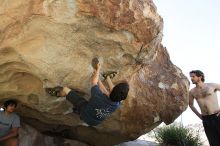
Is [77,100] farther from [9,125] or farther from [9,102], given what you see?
[9,125]

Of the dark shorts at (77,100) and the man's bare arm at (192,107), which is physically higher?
the dark shorts at (77,100)

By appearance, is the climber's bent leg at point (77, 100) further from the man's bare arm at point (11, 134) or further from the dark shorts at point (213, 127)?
the dark shorts at point (213, 127)

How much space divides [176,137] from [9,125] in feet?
19.7

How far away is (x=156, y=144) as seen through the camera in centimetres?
1093

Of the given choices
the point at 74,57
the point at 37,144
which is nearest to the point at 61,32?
the point at 74,57

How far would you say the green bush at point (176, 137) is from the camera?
10977 millimetres

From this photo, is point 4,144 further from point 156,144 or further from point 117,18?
point 156,144

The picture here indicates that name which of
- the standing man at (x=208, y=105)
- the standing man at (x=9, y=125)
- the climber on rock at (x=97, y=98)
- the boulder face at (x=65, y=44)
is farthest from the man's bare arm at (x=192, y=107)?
the standing man at (x=9, y=125)

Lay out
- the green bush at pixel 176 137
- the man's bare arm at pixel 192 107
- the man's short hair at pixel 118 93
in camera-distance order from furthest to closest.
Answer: the green bush at pixel 176 137 < the man's bare arm at pixel 192 107 < the man's short hair at pixel 118 93

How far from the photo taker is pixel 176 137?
11.0 meters

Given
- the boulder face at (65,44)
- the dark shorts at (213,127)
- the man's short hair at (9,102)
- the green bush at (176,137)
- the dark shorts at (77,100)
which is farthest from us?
the green bush at (176,137)

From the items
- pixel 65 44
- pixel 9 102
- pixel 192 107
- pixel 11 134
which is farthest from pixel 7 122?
pixel 192 107

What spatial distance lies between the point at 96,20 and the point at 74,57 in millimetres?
833

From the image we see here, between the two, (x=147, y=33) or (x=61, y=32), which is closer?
(x=61, y=32)
